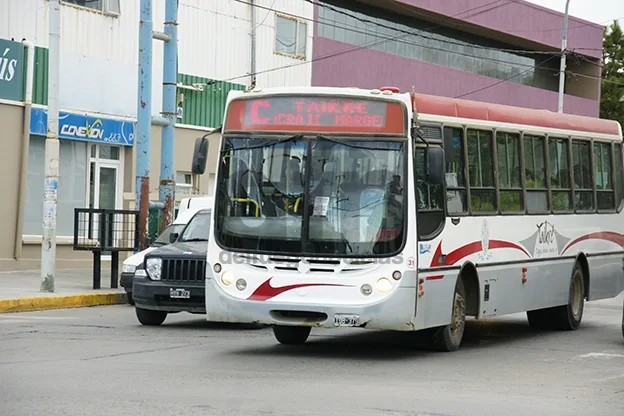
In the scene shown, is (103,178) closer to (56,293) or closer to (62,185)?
(62,185)

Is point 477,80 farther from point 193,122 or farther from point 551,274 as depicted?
point 551,274

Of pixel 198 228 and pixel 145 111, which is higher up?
pixel 145 111

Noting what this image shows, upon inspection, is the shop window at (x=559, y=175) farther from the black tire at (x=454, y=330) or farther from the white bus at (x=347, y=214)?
the black tire at (x=454, y=330)

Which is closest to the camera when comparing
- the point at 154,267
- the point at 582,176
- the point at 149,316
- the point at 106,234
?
the point at 154,267

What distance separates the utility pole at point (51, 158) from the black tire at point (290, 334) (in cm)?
762

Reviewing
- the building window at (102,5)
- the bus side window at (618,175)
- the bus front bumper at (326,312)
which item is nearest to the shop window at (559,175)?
the bus side window at (618,175)

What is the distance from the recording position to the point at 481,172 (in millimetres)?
15125

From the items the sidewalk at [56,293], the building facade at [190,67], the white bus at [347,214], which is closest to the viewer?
the white bus at [347,214]

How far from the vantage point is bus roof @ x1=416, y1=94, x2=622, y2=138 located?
14.2 m

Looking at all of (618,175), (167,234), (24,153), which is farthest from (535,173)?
(24,153)

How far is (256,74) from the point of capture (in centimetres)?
3459

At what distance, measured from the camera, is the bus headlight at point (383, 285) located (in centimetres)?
1303

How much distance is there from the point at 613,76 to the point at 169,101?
46533 mm

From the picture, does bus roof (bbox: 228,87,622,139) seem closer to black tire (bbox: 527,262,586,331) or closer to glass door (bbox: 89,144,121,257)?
black tire (bbox: 527,262,586,331)
